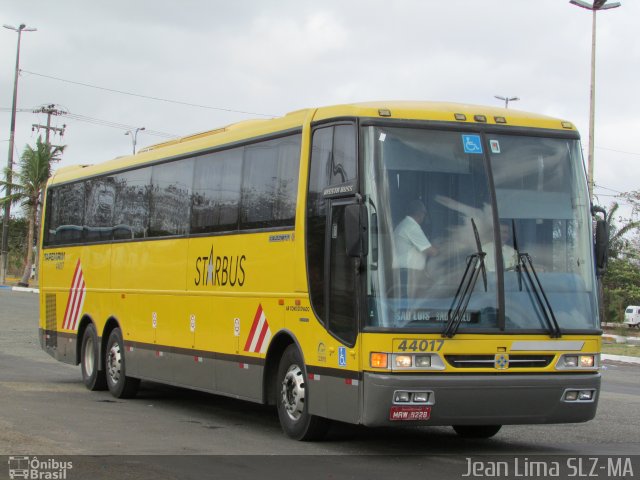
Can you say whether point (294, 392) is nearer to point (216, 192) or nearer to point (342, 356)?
point (342, 356)

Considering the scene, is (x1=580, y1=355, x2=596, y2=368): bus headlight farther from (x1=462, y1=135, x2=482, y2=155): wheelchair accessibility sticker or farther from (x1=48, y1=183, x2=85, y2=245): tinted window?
(x1=48, y1=183, x2=85, y2=245): tinted window

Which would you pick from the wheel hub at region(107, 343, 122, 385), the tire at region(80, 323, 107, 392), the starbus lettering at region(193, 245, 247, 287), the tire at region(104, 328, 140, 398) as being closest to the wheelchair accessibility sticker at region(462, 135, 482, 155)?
the starbus lettering at region(193, 245, 247, 287)

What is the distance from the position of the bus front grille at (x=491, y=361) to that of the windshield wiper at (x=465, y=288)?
26 centimetres

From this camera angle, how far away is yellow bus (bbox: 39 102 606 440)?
392 inches

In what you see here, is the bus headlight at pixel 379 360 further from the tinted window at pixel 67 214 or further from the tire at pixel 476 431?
the tinted window at pixel 67 214

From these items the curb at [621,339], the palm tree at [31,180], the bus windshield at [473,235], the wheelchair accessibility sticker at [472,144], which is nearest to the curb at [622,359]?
the curb at [621,339]

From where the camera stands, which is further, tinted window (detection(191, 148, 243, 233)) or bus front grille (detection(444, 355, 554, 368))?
tinted window (detection(191, 148, 243, 233))

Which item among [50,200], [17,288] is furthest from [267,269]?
[17,288]

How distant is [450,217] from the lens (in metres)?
10.3

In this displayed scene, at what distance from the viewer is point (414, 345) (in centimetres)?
984

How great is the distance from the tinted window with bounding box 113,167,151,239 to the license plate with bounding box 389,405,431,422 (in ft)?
22.4

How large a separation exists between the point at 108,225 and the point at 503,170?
8.19m

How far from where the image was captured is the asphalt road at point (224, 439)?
9.57m

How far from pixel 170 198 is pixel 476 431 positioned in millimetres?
5491
